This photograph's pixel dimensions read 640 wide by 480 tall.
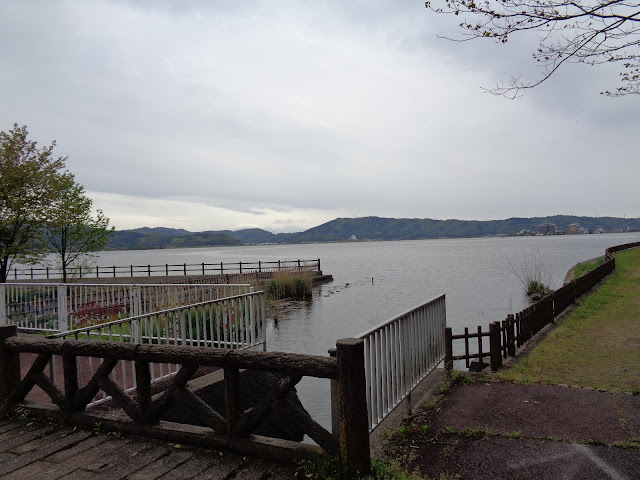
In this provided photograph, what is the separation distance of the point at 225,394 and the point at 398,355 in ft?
7.19

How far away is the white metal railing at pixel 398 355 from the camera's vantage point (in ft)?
15.2

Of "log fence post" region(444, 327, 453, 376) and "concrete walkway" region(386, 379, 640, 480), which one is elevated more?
"log fence post" region(444, 327, 453, 376)

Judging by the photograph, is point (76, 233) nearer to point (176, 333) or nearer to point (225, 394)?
point (176, 333)

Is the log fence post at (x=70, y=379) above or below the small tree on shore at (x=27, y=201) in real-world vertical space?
below

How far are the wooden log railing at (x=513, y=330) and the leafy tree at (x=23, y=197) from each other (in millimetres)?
17326

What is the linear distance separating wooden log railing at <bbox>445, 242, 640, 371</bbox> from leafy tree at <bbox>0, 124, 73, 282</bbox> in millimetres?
17326

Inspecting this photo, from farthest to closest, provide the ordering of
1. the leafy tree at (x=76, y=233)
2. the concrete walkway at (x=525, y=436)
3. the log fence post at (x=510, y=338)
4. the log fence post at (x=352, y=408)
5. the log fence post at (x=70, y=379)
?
1. the leafy tree at (x=76, y=233)
2. the log fence post at (x=510, y=338)
3. the log fence post at (x=70, y=379)
4. the concrete walkway at (x=525, y=436)
5. the log fence post at (x=352, y=408)

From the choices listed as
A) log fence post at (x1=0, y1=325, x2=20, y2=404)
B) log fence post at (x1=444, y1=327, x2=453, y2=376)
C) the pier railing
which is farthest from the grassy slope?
the pier railing

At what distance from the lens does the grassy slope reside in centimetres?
727

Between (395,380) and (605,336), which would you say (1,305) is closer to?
(395,380)

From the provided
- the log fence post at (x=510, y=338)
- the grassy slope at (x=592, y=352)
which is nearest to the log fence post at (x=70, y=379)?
the grassy slope at (x=592, y=352)

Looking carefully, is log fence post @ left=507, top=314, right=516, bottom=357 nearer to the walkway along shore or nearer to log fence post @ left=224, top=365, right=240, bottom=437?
the walkway along shore

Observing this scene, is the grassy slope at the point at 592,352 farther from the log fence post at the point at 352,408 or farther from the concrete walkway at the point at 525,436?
the log fence post at the point at 352,408

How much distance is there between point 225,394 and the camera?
4.04 m
